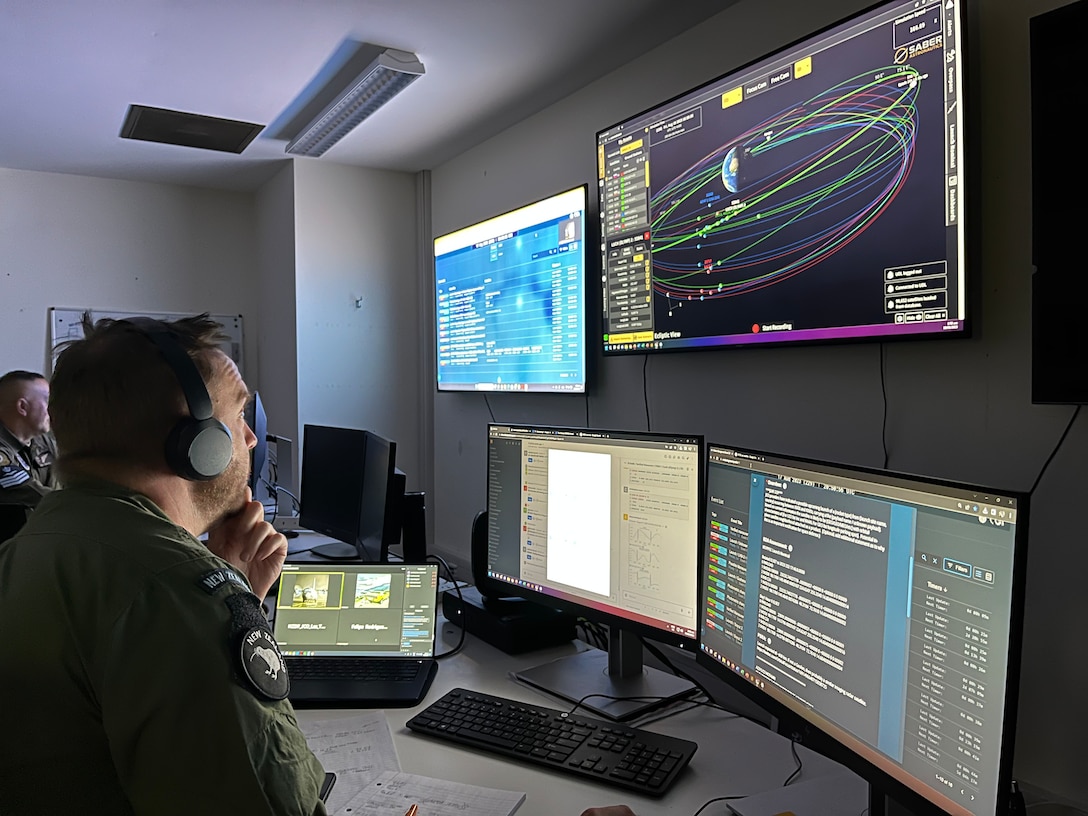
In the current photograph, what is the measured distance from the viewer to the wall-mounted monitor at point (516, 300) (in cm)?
269

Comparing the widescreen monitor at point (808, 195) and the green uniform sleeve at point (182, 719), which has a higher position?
the widescreen monitor at point (808, 195)

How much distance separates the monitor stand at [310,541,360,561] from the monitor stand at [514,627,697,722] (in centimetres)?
113

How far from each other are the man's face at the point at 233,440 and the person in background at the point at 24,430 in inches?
104

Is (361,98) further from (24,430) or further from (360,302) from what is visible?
(24,430)

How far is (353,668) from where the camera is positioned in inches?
66.3

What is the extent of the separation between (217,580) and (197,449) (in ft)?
0.78

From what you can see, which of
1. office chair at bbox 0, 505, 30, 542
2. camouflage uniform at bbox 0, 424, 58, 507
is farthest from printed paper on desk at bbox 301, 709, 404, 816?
camouflage uniform at bbox 0, 424, 58, 507

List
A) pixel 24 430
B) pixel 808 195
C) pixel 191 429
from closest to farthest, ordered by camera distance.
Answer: pixel 191 429 < pixel 808 195 < pixel 24 430

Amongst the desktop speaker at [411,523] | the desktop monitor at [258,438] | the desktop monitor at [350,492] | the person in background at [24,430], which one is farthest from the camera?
the person in background at [24,430]

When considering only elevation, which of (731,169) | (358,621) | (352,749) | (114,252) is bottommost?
(352,749)

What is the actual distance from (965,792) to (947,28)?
1375 mm

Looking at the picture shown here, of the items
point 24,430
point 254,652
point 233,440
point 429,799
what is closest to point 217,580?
point 254,652

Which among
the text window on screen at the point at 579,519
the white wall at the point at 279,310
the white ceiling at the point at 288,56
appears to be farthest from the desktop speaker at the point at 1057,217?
the white wall at the point at 279,310

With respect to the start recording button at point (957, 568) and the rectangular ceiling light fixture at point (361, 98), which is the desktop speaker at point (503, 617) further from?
the rectangular ceiling light fixture at point (361, 98)
